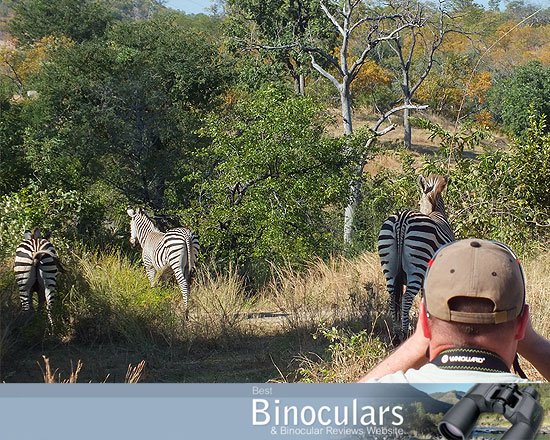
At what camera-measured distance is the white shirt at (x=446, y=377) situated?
1.60m

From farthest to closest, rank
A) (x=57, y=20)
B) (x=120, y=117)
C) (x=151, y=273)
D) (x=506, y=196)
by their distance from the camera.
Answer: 1. (x=57, y=20)
2. (x=120, y=117)
3. (x=506, y=196)
4. (x=151, y=273)

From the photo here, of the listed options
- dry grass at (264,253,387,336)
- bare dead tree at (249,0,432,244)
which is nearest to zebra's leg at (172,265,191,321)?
dry grass at (264,253,387,336)

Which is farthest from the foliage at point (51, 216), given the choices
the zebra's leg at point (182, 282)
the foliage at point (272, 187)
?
the foliage at point (272, 187)

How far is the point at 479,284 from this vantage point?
5.39 feet

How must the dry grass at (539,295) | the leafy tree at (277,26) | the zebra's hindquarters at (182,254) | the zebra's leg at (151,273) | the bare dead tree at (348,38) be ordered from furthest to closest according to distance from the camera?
the leafy tree at (277,26) < the bare dead tree at (348,38) < the zebra's leg at (151,273) < the zebra's hindquarters at (182,254) < the dry grass at (539,295)

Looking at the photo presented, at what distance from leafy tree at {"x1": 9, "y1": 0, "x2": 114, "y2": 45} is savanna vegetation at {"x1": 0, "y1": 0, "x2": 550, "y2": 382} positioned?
397 centimetres

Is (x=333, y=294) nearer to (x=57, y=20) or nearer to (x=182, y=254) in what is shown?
(x=182, y=254)

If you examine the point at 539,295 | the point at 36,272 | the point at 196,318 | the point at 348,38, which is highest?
the point at 348,38

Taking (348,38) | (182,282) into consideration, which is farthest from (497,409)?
(348,38)

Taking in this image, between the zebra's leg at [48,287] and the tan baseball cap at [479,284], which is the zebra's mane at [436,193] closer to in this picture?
the zebra's leg at [48,287]

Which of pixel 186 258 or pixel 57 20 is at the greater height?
pixel 57 20

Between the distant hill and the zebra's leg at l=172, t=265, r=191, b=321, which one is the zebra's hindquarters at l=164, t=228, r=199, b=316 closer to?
the zebra's leg at l=172, t=265, r=191, b=321

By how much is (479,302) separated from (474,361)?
0.13 metres

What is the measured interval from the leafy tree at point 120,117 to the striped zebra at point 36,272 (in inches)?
194
